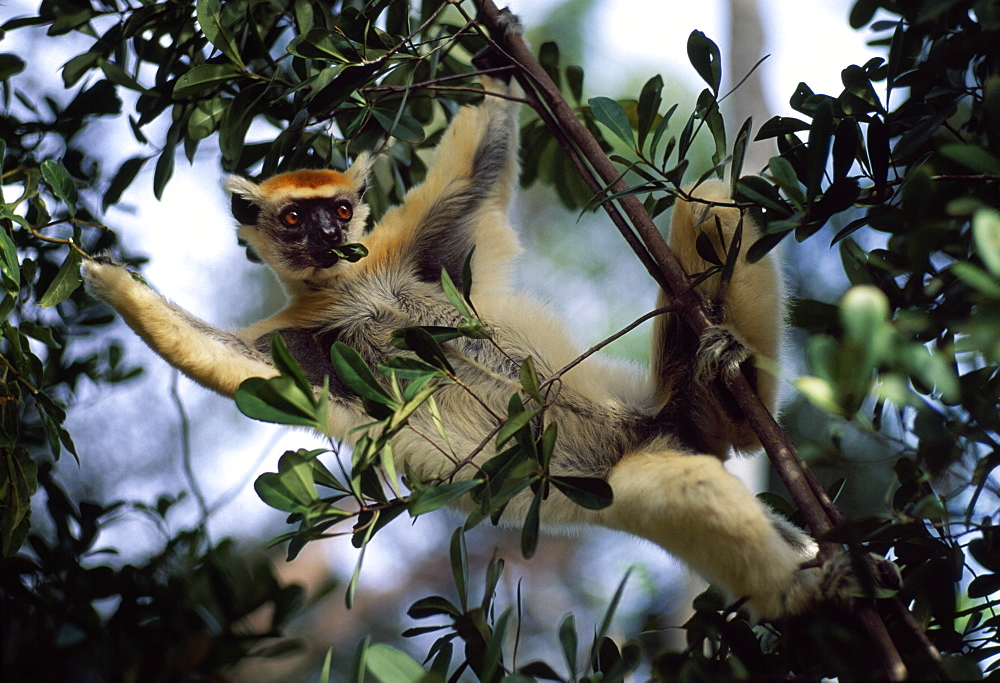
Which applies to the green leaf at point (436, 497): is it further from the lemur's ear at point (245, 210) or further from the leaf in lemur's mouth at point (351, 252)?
the lemur's ear at point (245, 210)

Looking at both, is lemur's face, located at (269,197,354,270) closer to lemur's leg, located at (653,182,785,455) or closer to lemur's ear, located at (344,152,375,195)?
lemur's ear, located at (344,152,375,195)

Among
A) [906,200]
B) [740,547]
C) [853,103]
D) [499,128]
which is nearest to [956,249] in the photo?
[906,200]

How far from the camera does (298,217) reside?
4469 millimetres

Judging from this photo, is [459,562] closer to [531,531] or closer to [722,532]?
[531,531]

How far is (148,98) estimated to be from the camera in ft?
11.6

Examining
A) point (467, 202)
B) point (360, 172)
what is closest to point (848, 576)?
point (467, 202)

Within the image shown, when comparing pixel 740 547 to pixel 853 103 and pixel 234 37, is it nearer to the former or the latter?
pixel 853 103

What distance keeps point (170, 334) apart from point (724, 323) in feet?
8.80

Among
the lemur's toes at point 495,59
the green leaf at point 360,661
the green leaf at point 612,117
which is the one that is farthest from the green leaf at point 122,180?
the green leaf at point 360,661

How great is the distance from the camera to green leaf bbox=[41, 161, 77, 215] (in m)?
3.15

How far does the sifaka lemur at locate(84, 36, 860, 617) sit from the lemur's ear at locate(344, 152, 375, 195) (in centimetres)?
1

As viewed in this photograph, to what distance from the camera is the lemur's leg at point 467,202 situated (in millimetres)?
4469

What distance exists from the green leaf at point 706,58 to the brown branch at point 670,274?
0.49 m

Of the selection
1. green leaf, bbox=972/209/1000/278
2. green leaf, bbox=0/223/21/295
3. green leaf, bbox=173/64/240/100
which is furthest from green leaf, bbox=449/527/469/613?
green leaf, bbox=173/64/240/100
